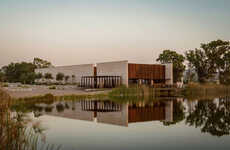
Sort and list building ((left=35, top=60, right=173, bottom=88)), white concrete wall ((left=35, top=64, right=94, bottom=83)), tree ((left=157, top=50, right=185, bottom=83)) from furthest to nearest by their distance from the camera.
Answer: tree ((left=157, top=50, right=185, bottom=83)), white concrete wall ((left=35, top=64, right=94, bottom=83)), building ((left=35, top=60, right=173, bottom=88))

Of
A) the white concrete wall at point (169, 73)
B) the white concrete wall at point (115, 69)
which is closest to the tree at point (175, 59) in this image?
the white concrete wall at point (169, 73)

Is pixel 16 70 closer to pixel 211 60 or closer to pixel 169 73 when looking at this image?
pixel 169 73

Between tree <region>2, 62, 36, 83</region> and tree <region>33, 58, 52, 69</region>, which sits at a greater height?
tree <region>33, 58, 52, 69</region>

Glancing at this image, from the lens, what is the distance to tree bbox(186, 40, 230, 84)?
28.1 m

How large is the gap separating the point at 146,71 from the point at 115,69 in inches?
114

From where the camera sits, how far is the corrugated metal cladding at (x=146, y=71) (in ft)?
76.4

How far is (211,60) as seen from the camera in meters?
28.8

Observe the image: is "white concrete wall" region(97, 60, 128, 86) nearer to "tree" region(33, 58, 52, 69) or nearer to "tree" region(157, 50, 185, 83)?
"tree" region(157, 50, 185, 83)

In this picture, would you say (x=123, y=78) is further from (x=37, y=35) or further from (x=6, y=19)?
(x=6, y=19)

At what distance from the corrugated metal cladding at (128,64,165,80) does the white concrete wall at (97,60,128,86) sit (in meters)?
0.61

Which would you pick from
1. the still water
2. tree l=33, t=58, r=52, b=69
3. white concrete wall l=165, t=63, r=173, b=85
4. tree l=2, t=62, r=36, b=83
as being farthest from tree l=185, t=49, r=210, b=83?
tree l=33, t=58, r=52, b=69

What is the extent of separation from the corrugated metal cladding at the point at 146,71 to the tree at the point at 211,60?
6008mm

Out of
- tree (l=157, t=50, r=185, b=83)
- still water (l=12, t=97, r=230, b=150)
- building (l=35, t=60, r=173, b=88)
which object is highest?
tree (l=157, t=50, r=185, b=83)

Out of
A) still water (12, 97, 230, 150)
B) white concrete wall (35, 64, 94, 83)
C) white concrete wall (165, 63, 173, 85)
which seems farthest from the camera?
white concrete wall (35, 64, 94, 83)
